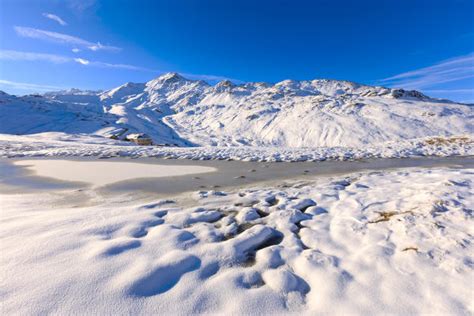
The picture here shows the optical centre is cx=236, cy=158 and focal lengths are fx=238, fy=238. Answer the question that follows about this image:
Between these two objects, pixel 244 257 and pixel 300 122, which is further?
pixel 300 122

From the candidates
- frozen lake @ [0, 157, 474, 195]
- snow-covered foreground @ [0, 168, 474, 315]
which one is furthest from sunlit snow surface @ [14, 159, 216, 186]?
snow-covered foreground @ [0, 168, 474, 315]

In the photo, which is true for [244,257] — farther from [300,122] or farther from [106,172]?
[300,122]

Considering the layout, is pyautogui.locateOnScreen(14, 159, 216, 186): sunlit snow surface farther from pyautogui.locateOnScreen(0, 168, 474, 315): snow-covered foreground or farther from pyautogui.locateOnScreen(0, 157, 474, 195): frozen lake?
pyautogui.locateOnScreen(0, 168, 474, 315): snow-covered foreground

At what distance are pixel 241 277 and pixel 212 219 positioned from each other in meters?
1.62

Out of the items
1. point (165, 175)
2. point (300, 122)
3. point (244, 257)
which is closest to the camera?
point (244, 257)

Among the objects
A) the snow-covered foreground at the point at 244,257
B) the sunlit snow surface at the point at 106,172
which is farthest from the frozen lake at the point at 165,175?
the snow-covered foreground at the point at 244,257

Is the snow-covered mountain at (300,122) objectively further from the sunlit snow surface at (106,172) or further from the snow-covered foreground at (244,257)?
the snow-covered foreground at (244,257)

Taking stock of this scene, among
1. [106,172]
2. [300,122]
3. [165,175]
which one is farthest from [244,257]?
[300,122]

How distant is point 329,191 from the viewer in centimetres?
556

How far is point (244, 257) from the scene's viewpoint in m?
2.96

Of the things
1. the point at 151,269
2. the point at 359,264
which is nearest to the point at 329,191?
the point at 359,264

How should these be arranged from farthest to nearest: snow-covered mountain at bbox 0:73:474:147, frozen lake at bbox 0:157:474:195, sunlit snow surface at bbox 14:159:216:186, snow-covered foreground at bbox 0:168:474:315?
1. snow-covered mountain at bbox 0:73:474:147
2. sunlit snow surface at bbox 14:159:216:186
3. frozen lake at bbox 0:157:474:195
4. snow-covered foreground at bbox 0:168:474:315

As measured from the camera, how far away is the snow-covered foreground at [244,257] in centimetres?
219

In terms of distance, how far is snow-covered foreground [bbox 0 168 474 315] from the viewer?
2.19m
